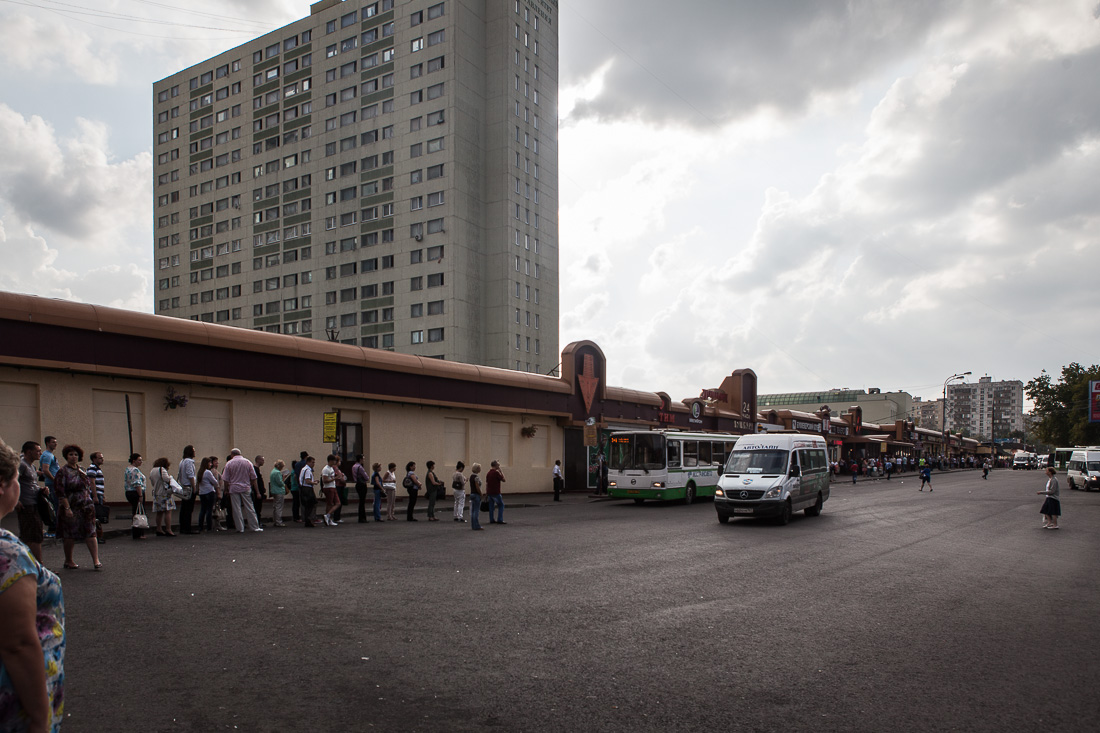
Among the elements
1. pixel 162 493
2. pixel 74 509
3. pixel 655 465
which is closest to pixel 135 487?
pixel 162 493

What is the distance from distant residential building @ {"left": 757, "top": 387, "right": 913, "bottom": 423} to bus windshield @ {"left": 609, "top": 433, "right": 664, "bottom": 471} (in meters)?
93.0

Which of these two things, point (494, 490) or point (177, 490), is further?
point (494, 490)

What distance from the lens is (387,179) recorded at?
68875 mm

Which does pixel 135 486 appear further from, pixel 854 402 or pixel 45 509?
pixel 854 402

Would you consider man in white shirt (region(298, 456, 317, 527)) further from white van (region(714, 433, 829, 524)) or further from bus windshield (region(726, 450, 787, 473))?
bus windshield (region(726, 450, 787, 473))

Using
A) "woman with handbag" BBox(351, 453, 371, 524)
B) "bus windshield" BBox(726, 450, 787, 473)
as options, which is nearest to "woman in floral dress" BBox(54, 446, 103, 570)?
"woman with handbag" BBox(351, 453, 371, 524)

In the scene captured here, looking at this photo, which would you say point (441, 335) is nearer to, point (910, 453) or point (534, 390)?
point (534, 390)

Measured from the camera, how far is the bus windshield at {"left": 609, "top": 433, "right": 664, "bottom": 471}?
27531 mm

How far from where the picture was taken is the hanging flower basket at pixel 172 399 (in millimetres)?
21336

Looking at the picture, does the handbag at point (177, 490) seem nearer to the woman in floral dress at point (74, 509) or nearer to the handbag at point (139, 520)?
the handbag at point (139, 520)

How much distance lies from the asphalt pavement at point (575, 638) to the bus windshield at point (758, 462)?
6.16 meters

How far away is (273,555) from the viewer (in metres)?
12.7

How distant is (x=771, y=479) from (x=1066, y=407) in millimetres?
90652

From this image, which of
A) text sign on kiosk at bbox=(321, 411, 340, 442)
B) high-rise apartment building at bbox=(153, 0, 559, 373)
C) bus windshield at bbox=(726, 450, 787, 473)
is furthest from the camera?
high-rise apartment building at bbox=(153, 0, 559, 373)
